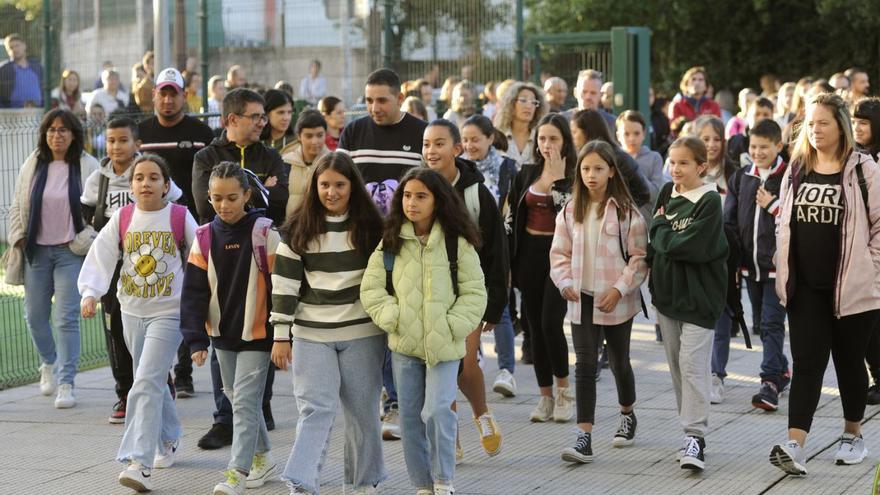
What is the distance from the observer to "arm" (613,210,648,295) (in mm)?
7547

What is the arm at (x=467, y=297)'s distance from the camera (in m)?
6.49

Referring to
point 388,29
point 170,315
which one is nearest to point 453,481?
point 170,315

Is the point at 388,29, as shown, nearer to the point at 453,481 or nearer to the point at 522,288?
the point at 522,288

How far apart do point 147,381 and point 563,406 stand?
2.67 metres

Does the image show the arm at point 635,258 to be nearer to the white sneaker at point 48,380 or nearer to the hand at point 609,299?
the hand at point 609,299

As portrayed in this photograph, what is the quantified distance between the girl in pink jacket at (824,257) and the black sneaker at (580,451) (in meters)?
0.97

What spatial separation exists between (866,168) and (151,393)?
12.3 ft

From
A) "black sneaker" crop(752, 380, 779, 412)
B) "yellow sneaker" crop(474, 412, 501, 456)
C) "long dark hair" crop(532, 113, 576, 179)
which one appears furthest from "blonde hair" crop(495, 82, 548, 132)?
"yellow sneaker" crop(474, 412, 501, 456)

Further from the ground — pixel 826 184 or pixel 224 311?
pixel 826 184

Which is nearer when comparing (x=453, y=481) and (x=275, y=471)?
(x=453, y=481)

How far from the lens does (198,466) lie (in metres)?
7.62

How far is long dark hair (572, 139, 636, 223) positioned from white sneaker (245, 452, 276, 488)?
83.2 inches

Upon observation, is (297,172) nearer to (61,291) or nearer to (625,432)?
(61,291)

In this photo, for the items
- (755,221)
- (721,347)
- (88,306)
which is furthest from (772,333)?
(88,306)
